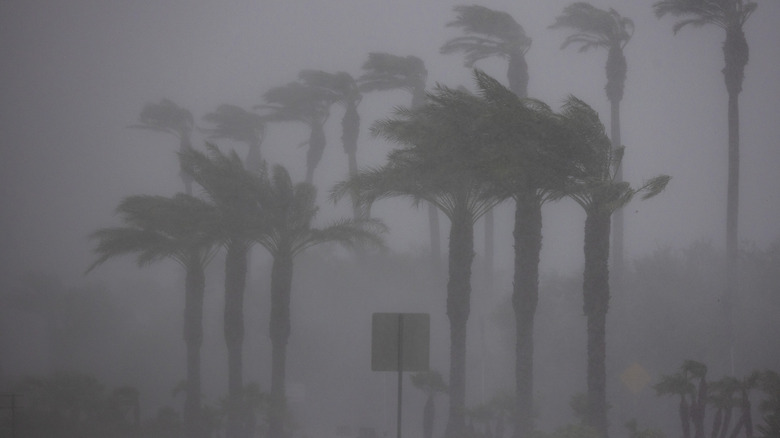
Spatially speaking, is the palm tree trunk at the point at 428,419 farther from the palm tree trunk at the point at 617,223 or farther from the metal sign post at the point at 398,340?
the palm tree trunk at the point at 617,223

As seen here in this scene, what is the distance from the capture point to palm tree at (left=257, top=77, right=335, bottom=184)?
4353 cm

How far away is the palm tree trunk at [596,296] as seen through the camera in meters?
17.5

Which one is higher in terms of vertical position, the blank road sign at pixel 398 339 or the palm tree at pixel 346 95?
the palm tree at pixel 346 95

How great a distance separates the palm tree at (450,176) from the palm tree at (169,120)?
29.1 m

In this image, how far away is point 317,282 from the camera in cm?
5034

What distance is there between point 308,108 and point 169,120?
10275mm

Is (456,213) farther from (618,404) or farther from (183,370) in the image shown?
(183,370)

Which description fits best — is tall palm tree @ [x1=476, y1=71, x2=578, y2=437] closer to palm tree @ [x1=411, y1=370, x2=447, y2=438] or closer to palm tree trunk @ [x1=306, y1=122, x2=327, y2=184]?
palm tree @ [x1=411, y1=370, x2=447, y2=438]

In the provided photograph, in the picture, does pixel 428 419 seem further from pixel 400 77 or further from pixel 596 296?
pixel 400 77

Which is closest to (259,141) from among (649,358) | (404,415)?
(404,415)

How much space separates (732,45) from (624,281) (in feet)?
40.0

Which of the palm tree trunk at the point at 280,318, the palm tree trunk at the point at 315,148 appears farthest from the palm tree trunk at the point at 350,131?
the palm tree trunk at the point at 280,318

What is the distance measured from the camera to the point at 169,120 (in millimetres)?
46312

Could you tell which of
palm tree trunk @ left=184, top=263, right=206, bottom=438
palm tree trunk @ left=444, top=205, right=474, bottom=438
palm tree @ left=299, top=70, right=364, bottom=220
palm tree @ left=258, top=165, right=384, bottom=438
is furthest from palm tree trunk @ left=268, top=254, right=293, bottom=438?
palm tree @ left=299, top=70, right=364, bottom=220
